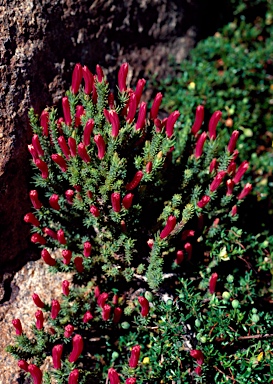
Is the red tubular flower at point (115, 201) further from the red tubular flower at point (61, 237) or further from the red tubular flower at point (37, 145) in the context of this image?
the red tubular flower at point (37, 145)

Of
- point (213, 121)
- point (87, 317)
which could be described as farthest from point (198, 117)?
point (87, 317)

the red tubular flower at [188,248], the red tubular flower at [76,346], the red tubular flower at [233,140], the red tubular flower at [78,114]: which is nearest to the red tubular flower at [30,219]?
the red tubular flower at [78,114]

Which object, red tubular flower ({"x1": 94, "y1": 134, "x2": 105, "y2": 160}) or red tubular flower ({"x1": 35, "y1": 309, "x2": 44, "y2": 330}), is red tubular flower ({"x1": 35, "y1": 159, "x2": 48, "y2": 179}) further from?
red tubular flower ({"x1": 35, "y1": 309, "x2": 44, "y2": 330})

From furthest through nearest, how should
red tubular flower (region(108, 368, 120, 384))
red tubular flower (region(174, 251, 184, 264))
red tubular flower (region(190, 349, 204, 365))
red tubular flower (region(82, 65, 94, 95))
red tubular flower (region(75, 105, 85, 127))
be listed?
red tubular flower (region(174, 251, 184, 264)), red tubular flower (region(75, 105, 85, 127)), red tubular flower (region(82, 65, 94, 95)), red tubular flower (region(190, 349, 204, 365)), red tubular flower (region(108, 368, 120, 384))

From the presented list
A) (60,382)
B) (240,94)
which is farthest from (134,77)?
(60,382)

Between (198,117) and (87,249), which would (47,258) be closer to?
(87,249)

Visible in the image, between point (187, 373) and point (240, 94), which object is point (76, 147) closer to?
point (187, 373)

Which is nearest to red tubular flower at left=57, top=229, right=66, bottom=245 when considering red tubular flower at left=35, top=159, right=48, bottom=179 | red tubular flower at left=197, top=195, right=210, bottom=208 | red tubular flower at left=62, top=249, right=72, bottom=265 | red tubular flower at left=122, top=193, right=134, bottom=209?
red tubular flower at left=62, top=249, right=72, bottom=265
